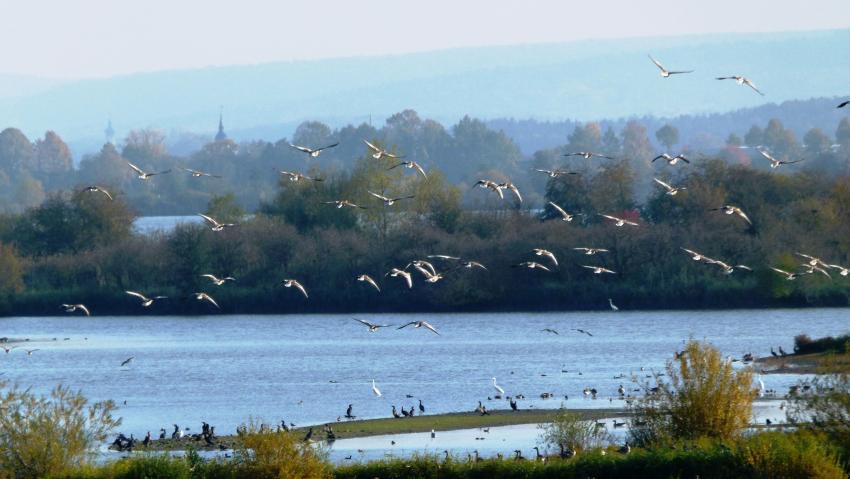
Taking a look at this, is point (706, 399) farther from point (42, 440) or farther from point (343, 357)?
point (343, 357)

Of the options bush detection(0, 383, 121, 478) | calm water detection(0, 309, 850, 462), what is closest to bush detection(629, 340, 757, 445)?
bush detection(0, 383, 121, 478)

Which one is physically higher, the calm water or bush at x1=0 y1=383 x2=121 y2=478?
bush at x1=0 y1=383 x2=121 y2=478

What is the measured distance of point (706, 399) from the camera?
29969 millimetres

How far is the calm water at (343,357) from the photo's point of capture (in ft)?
168

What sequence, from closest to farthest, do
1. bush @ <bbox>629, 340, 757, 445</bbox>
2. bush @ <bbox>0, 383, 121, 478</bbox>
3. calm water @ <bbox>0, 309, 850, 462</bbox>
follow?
1. bush @ <bbox>0, 383, 121, 478</bbox>
2. bush @ <bbox>629, 340, 757, 445</bbox>
3. calm water @ <bbox>0, 309, 850, 462</bbox>

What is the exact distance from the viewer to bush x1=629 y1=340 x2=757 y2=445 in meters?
29.8

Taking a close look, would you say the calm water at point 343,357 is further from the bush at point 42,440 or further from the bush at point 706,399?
the bush at point 42,440

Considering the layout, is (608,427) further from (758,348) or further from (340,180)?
(340,180)

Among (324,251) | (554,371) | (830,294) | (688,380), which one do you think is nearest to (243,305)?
(324,251)

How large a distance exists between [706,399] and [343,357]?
42327 millimetres

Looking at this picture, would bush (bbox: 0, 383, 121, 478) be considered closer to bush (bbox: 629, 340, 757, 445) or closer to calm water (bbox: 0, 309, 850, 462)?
bush (bbox: 629, 340, 757, 445)

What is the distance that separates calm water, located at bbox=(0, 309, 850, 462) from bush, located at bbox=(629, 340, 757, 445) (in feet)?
48.2

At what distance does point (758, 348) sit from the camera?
209 ft

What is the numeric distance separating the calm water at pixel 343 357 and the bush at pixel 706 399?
1470cm
